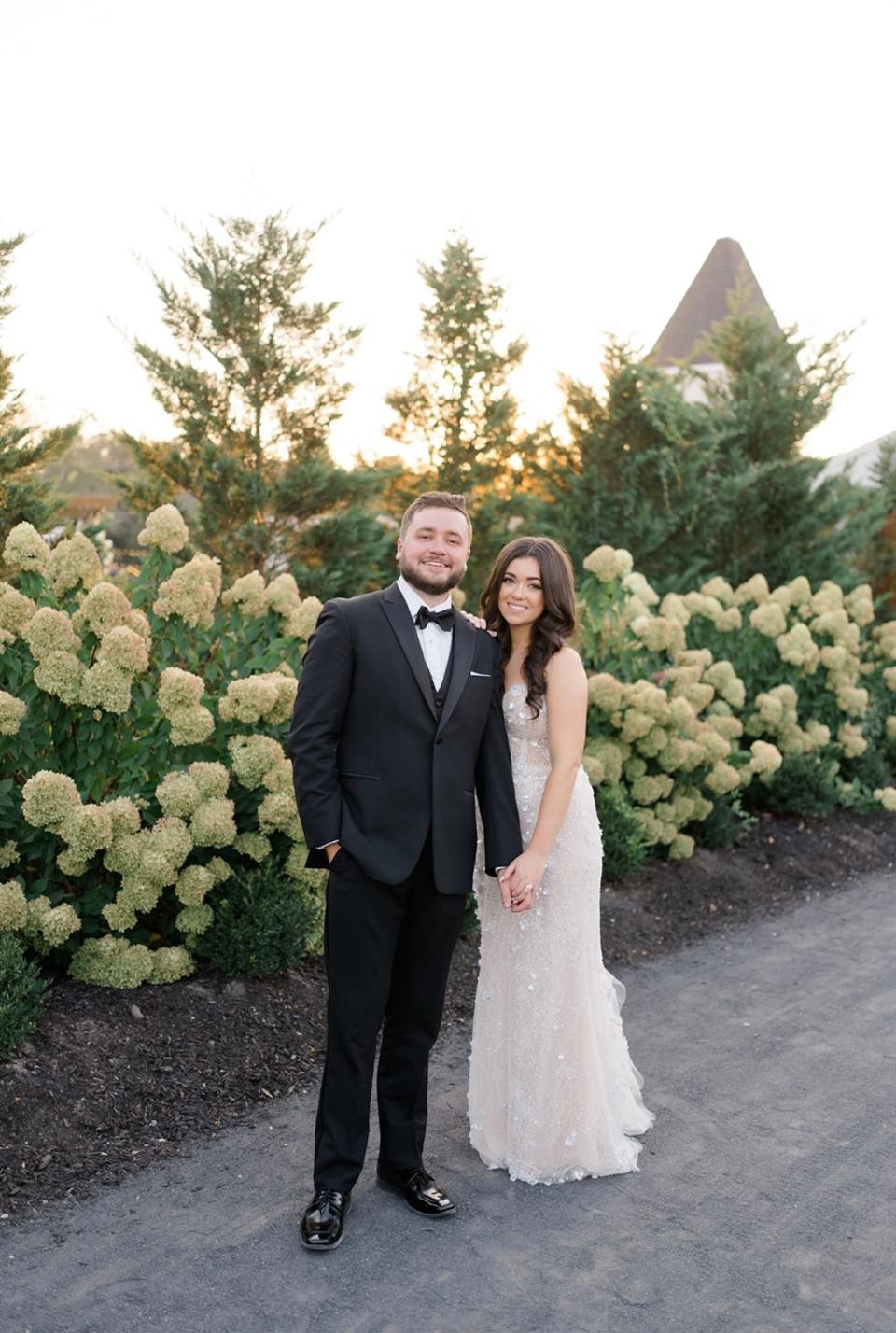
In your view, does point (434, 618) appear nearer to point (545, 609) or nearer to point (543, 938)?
point (545, 609)

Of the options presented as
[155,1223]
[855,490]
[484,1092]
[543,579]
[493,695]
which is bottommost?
[155,1223]

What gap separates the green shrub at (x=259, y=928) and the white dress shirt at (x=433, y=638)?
1911 mm

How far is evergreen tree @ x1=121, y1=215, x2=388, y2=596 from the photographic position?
9.14 meters

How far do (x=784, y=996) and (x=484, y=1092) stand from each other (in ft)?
7.26

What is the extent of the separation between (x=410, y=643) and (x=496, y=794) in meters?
0.60

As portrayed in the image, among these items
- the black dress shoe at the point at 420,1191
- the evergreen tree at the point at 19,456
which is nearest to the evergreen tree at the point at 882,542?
the evergreen tree at the point at 19,456

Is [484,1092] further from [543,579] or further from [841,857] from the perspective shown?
[841,857]

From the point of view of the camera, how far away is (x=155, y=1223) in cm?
350

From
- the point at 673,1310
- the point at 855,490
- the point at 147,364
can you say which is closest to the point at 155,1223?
the point at 673,1310

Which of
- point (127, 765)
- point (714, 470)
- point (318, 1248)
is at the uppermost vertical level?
point (714, 470)

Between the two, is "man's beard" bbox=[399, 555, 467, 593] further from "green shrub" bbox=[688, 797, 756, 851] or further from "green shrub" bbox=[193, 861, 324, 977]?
"green shrub" bbox=[688, 797, 756, 851]

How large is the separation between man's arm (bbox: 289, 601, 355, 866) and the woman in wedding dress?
689mm

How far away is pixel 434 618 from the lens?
11.7 ft

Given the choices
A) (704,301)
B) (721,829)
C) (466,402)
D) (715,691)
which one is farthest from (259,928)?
(704,301)
